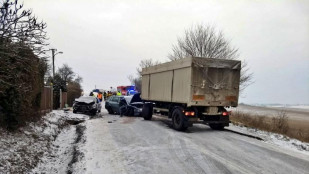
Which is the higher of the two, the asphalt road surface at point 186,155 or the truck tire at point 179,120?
the truck tire at point 179,120

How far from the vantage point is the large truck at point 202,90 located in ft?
43.9

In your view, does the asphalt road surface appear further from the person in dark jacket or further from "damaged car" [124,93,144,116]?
the person in dark jacket

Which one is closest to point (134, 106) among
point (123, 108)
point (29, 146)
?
point (123, 108)

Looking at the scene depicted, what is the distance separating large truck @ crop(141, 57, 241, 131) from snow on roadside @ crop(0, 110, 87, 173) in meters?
5.13

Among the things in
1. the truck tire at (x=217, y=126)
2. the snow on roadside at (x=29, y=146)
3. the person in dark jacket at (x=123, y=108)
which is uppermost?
the person in dark jacket at (x=123, y=108)

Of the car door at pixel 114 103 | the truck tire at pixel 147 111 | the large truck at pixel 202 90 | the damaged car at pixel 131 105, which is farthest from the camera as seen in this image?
the car door at pixel 114 103

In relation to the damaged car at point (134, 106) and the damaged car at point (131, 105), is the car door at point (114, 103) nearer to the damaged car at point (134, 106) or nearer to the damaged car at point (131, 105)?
the damaged car at point (131, 105)

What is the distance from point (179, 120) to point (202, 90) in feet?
5.75

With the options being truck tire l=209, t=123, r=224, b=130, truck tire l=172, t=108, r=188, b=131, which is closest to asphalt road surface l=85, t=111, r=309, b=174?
truck tire l=172, t=108, r=188, b=131

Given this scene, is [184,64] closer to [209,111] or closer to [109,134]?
[209,111]

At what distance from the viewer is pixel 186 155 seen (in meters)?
9.09

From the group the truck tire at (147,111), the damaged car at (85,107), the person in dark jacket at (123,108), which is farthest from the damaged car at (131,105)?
the truck tire at (147,111)

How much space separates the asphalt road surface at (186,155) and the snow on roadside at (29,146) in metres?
1.34

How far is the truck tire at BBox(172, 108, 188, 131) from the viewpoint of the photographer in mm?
13658
